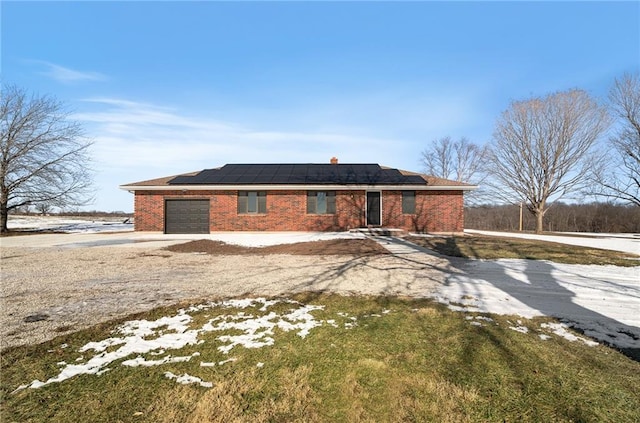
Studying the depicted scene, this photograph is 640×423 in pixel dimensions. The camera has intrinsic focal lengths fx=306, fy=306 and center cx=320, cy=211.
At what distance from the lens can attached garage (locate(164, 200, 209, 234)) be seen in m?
18.2

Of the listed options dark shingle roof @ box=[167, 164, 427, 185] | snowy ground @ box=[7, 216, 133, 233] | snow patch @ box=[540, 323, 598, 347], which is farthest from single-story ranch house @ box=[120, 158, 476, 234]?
snow patch @ box=[540, 323, 598, 347]

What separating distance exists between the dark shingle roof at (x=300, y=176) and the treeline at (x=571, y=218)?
17.7 m

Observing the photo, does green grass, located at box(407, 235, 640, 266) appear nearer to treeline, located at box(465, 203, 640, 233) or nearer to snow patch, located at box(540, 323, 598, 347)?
snow patch, located at box(540, 323, 598, 347)

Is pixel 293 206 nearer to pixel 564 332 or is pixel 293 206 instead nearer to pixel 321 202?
pixel 321 202

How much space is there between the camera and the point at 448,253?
415 inches

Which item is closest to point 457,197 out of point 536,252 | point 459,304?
point 536,252

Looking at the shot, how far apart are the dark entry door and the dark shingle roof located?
0.80m

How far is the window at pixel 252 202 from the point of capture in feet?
59.9

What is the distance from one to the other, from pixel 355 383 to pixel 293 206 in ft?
51.8

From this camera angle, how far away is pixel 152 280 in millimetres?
6422

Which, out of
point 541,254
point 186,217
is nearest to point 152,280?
point 541,254

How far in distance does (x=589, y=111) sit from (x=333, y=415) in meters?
27.8

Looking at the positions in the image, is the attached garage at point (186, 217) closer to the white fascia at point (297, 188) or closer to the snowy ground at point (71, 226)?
the white fascia at point (297, 188)

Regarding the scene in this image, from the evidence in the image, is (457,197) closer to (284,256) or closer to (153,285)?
(284,256)
